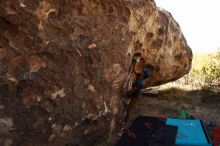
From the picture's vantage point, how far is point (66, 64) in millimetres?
5273

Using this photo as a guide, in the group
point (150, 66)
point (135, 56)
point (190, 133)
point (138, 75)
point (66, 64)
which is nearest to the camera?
point (66, 64)

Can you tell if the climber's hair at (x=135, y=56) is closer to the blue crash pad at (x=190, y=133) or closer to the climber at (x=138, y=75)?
the climber at (x=138, y=75)

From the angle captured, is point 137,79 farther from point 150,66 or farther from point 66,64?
point 66,64

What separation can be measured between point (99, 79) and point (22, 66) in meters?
1.42

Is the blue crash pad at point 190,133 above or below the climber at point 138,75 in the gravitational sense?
below

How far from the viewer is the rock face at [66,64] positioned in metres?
4.73

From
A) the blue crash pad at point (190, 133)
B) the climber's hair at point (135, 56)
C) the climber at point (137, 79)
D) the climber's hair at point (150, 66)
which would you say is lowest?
the blue crash pad at point (190, 133)

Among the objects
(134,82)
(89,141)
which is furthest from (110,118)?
(134,82)

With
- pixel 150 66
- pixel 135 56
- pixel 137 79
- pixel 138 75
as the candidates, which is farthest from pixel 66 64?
pixel 150 66

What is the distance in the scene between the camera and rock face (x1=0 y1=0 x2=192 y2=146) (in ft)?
15.5

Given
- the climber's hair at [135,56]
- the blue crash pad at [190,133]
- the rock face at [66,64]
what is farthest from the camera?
the climber's hair at [135,56]

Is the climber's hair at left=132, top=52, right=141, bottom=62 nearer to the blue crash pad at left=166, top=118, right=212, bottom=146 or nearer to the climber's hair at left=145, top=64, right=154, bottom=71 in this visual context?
the climber's hair at left=145, top=64, right=154, bottom=71

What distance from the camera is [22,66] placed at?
4805 millimetres

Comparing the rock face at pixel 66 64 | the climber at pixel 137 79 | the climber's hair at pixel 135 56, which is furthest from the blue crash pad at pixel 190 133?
the climber's hair at pixel 135 56
